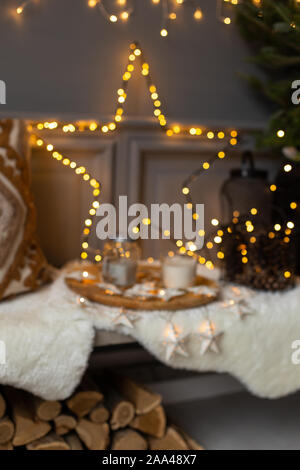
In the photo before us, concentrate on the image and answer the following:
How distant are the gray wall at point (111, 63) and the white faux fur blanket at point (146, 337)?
557 mm

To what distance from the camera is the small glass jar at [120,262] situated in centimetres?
120

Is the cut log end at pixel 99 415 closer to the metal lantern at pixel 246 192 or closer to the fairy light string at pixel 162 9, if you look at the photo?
the metal lantern at pixel 246 192

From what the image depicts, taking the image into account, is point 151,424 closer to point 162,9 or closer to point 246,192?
point 246,192

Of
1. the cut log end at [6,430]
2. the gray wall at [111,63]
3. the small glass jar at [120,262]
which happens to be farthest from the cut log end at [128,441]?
the gray wall at [111,63]

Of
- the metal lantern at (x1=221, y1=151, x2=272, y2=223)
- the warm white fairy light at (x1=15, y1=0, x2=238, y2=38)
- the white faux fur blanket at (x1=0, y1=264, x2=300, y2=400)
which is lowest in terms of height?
the white faux fur blanket at (x1=0, y1=264, x2=300, y2=400)

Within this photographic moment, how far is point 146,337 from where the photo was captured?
41.6 inches

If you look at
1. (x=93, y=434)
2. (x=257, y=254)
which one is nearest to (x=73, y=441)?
(x=93, y=434)

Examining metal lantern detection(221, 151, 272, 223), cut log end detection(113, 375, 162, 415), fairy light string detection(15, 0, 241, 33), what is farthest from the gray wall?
cut log end detection(113, 375, 162, 415)

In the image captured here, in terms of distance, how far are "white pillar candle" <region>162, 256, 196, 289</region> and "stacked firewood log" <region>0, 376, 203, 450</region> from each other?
0.27 meters

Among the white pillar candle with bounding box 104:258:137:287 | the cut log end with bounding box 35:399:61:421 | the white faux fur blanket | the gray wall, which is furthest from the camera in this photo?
the gray wall

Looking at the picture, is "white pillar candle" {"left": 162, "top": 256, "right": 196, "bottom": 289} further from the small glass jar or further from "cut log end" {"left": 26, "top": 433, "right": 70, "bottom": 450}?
"cut log end" {"left": 26, "top": 433, "right": 70, "bottom": 450}

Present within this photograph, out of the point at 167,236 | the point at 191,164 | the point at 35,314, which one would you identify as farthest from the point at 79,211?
the point at 35,314

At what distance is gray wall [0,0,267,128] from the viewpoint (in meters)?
1.39

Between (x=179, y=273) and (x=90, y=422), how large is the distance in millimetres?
400
